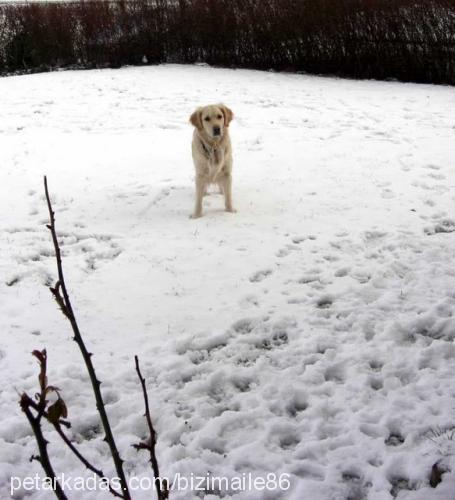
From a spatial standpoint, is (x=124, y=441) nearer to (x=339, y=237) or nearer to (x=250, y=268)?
(x=250, y=268)

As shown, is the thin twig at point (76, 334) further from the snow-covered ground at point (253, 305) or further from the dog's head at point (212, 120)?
the dog's head at point (212, 120)

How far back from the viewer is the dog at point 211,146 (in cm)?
485

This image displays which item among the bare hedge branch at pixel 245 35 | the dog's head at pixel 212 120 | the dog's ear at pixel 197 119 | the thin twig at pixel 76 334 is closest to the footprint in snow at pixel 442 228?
the dog's head at pixel 212 120

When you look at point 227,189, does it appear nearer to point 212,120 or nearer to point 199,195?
point 199,195

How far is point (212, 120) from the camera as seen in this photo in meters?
4.86

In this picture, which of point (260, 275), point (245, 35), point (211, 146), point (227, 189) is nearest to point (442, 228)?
point (260, 275)

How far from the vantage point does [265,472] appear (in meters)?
2.21

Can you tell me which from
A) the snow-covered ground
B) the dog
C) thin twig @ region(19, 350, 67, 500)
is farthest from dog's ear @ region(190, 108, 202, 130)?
thin twig @ region(19, 350, 67, 500)

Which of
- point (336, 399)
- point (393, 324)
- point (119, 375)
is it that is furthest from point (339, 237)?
point (119, 375)

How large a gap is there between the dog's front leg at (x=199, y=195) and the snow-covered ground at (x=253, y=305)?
0.48 ft

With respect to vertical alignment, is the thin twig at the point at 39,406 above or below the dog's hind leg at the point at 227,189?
above

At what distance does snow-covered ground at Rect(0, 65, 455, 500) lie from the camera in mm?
2316

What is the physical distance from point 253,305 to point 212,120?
7.17 feet

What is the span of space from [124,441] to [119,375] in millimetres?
512
